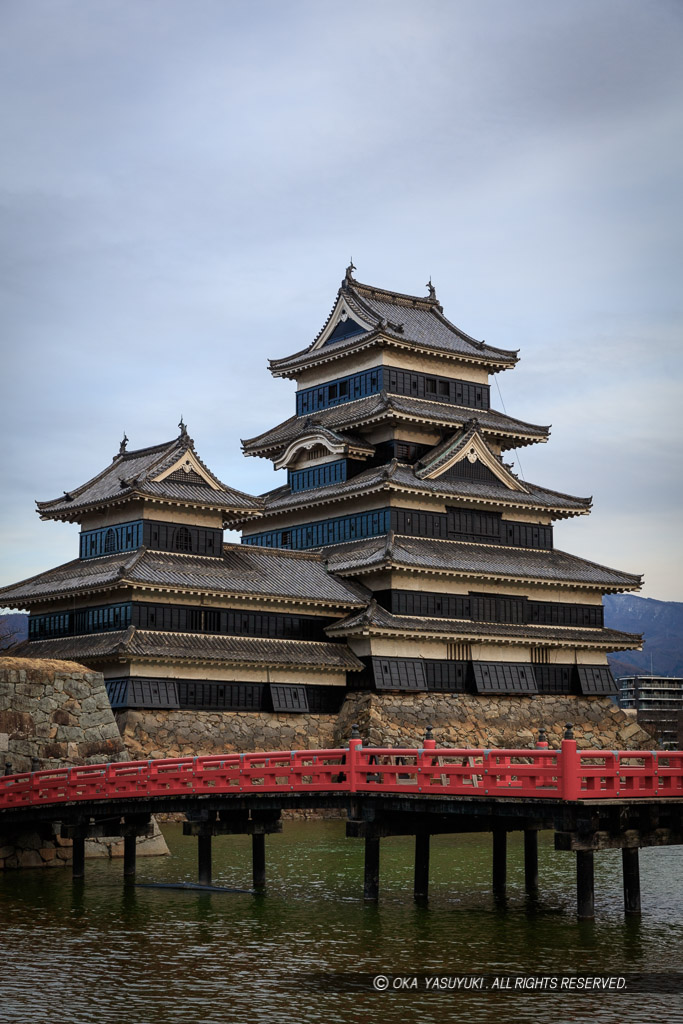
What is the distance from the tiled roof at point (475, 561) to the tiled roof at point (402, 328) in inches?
412

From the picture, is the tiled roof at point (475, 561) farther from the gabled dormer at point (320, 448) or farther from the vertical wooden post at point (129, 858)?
the vertical wooden post at point (129, 858)

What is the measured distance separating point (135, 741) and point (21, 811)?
12849 millimetres

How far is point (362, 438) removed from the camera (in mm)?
67750

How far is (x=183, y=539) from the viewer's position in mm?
57156

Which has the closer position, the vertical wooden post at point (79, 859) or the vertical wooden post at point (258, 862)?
the vertical wooden post at point (258, 862)

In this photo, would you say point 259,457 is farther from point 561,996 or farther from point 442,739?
point 561,996

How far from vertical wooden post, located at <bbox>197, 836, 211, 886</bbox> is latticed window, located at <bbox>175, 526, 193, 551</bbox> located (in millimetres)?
23170

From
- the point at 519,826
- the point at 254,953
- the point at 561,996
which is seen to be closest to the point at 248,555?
the point at 519,826

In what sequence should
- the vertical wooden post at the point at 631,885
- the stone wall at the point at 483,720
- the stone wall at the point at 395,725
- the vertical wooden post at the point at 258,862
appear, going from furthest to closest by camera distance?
the stone wall at the point at 483,720
the stone wall at the point at 395,725
the vertical wooden post at the point at 258,862
the vertical wooden post at the point at 631,885

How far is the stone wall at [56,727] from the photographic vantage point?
4269cm

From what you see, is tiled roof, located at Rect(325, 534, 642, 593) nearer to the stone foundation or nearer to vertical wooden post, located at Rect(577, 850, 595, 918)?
the stone foundation

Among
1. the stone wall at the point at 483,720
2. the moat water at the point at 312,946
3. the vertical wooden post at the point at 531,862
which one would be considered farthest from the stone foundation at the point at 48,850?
the stone wall at the point at 483,720

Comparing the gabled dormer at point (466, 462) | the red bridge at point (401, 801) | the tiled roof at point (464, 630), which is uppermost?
the gabled dormer at point (466, 462)

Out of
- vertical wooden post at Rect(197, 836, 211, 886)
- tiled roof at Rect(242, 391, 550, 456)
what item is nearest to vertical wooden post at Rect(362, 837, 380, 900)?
vertical wooden post at Rect(197, 836, 211, 886)
